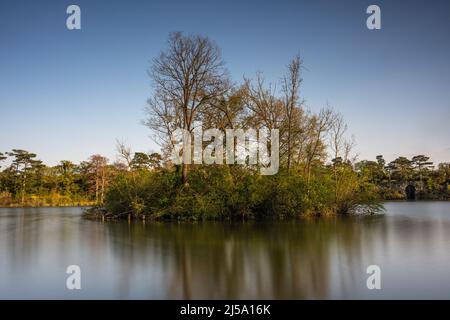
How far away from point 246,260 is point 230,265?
0.60m

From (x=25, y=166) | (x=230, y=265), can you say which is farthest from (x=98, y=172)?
(x=230, y=265)

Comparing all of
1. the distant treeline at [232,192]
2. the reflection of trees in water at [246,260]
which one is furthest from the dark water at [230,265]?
the distant treeline at [232,192]

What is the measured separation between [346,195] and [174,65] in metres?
12.1

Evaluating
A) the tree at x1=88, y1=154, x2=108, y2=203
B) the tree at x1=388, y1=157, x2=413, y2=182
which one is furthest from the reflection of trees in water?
the tree at x1=388, y1=157, x2=413, y2=182

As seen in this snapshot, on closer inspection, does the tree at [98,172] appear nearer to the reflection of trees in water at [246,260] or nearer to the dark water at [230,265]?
the dark water at [230,265]

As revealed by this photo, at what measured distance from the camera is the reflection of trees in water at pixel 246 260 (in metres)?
5.45

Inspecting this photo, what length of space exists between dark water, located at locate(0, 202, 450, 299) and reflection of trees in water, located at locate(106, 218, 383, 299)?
0.05 feet

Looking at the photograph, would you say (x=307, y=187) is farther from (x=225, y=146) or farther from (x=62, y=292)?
(x=62, y=292)

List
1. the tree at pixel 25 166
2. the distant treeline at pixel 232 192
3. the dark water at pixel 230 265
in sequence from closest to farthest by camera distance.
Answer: the dark water at pixel 230 265 < the distant treeline at pixel 232 192 < the tree at pixel 25 166

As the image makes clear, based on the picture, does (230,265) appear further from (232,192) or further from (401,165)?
(401,165)

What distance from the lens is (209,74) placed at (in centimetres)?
1992

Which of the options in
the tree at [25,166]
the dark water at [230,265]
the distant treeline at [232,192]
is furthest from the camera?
the tree at [25,166]

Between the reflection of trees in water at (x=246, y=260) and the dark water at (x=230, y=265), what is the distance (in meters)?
0.02
